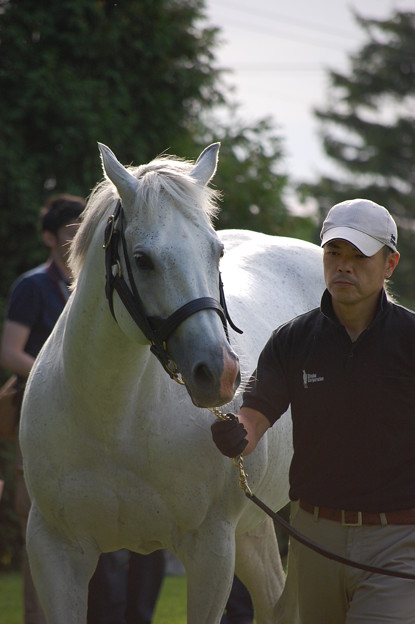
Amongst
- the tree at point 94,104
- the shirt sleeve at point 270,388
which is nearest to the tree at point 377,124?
the tree at point 94,104

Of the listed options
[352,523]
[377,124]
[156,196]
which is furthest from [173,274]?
[377,124]

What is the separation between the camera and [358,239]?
3221mm

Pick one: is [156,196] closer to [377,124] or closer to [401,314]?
[401,314]

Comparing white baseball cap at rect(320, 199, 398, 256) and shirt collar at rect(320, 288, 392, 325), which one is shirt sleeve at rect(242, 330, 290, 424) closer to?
shirt collar at rect(320, 288, 392, 325)

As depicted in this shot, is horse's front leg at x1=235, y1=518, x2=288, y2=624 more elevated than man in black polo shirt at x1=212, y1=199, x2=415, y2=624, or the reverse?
man in black polo shirt at x1=212, y1=199, x2=415, y2=624

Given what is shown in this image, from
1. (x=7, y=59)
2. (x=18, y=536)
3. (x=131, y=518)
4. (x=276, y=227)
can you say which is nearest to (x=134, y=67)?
(x=7, y=59)

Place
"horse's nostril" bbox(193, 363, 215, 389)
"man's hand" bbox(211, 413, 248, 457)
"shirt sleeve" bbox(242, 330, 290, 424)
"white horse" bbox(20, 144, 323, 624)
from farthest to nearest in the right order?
"shirt sleeve" bbox(242, 330, 290, 424), "white horse" bbox(20, 144, 323, 624), "man's hand" bbox(211, 413, 248, 457), "horse's nostril" bbox(193, 363, 215, 389)

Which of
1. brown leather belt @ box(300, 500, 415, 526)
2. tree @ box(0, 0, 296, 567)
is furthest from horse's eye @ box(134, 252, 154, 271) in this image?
tree @ box(0, 0, 296, 567)

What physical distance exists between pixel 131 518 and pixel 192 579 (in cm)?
31

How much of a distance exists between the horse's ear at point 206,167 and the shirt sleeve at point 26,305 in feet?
6.72

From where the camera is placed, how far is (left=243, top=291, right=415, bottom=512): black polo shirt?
326 centimetres

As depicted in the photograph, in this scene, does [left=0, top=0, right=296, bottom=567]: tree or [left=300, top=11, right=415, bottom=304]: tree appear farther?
[left=300, top=11, right=415, bottom=304]: tree

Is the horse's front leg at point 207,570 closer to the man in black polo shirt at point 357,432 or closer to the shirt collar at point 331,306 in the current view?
the man in black polo shirt at point 357,432

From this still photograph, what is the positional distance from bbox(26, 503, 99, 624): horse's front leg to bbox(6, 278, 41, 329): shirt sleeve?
5.94 feet
